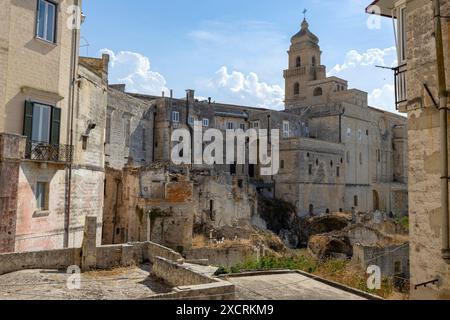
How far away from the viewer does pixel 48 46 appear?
1555 centimetres

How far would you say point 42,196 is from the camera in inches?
606

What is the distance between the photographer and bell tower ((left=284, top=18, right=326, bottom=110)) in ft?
195

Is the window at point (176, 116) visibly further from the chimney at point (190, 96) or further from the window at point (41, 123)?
the window at point (41, 123)

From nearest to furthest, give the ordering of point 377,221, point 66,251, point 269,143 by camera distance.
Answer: point 66,251
point 377,221
point 269,143

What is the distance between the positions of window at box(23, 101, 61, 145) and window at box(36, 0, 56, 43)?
2.66 meters

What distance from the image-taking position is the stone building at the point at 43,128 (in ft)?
45.4

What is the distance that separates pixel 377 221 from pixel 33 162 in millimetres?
28443

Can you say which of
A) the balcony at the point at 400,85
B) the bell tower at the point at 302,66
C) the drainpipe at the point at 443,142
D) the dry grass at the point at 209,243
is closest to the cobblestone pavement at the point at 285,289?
the drainpipe at the point at 443,142

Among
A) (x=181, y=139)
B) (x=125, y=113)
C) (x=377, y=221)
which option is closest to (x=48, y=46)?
(x=125, y=113)

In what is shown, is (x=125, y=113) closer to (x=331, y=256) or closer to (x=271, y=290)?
(x=331, y=256)

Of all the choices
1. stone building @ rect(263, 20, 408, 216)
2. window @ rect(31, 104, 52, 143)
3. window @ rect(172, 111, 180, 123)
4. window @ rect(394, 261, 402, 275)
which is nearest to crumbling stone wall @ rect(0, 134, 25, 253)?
window @ rect(31, 104, 52, 143)

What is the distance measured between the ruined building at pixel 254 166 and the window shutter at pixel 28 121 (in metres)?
9.63

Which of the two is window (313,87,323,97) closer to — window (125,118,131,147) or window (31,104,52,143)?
window (125,118,131,147)
